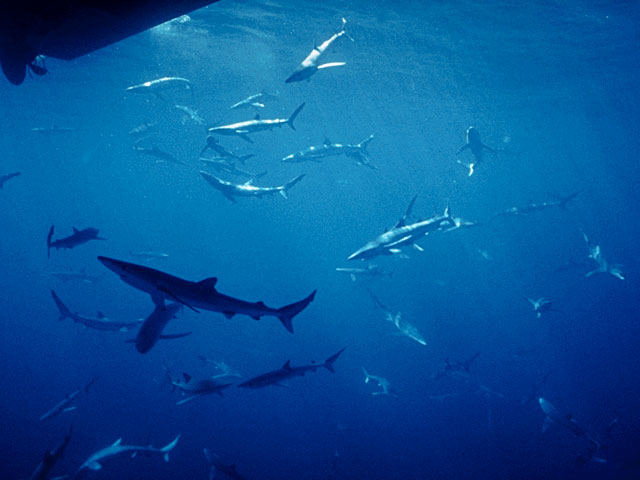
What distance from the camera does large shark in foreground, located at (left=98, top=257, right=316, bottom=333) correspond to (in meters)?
3.54

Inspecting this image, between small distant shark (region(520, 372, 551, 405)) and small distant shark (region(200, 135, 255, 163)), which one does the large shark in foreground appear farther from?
small distant shark (region(520, 372, 551, 405))

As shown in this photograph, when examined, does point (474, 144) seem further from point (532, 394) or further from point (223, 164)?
point (223, 164)

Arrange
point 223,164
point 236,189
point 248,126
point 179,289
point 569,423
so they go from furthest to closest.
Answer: point 223,164 < point 236,189 < point 248,126 < point 569,423 < point 179,289

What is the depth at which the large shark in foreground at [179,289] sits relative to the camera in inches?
139

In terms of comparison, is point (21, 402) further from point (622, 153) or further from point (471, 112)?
point (622, 153)

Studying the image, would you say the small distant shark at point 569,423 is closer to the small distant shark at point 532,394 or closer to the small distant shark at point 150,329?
the small distant shark at point 532,394

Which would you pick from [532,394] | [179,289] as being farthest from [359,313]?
[179,289]

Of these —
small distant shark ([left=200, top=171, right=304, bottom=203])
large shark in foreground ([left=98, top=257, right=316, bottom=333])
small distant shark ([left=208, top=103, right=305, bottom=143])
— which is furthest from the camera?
small distant shark ([left=200, top=171, right=304, bottom=203])

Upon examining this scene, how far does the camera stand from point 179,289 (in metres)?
3.80

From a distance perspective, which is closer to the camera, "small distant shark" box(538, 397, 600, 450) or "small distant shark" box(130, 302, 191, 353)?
"small distant shark" box(130, 302, 191, 353)

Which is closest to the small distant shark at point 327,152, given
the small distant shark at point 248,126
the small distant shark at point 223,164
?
the small distant shark at point 223,164

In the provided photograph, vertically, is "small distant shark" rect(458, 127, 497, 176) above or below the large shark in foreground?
below

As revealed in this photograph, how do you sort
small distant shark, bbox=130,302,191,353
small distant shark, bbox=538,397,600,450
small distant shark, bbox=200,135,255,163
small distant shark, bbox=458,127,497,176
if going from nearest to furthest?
small distant shark, bbox=130,302,191,353, small distant shark, bbox=538,397,600,450, small distant shark, bbox=200,135,255,163, small distant shark, bbox=458,127,497,176

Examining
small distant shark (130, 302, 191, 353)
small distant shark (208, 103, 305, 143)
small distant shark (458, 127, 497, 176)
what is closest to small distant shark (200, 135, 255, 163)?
small distant shark (208, 103, 305, 143)
